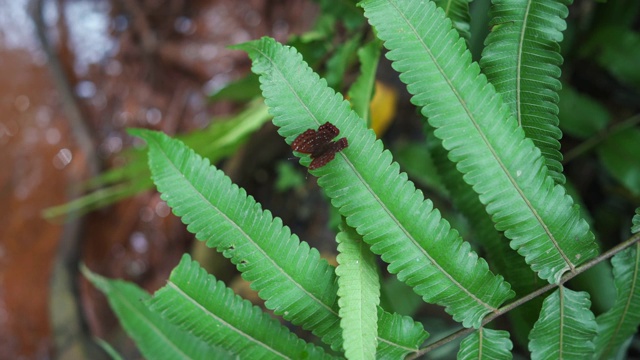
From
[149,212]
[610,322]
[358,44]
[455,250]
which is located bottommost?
[610,322]

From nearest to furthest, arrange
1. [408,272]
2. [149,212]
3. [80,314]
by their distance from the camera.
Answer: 1. [408,272]
2. [80,314]
3. [149,212]

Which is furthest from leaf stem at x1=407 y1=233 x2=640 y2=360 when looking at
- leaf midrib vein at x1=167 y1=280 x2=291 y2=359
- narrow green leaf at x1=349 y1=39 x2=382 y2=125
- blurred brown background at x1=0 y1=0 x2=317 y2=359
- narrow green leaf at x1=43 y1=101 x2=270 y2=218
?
blurred brown background at x1=0 y1=0 x2=317 y2=359

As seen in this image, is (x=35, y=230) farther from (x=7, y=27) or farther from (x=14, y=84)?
(x=7, y=27)

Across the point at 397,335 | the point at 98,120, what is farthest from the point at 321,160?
the point at 98,120

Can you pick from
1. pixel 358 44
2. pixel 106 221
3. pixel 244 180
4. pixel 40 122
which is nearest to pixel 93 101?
pixel 40 122

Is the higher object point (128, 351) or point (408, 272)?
point (128, 351)

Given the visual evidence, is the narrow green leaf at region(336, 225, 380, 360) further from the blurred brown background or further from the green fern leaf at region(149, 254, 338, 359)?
the blurred brown background

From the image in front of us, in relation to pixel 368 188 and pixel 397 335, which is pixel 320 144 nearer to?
pixel 368 188
